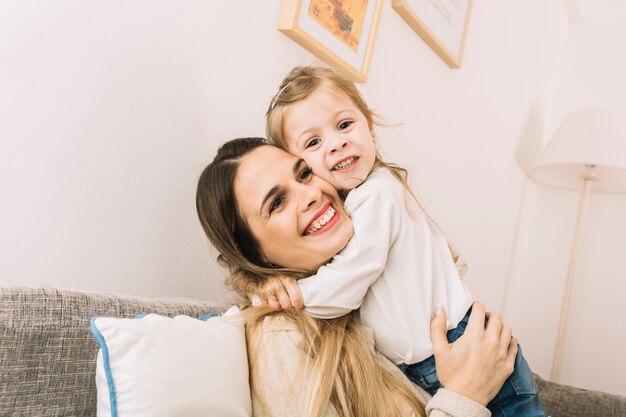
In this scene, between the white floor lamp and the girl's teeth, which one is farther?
the white floor lamp

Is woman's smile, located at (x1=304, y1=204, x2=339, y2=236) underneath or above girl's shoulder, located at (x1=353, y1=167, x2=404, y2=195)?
underneath

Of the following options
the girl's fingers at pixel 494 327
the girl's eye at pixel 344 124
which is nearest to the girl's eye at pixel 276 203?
the girl's eye at pixel 344 124

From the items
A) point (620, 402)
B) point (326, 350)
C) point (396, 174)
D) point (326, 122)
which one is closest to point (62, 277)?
point (326, 350)

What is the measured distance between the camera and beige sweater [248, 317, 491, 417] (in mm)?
1017

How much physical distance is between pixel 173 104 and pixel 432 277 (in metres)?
0.68

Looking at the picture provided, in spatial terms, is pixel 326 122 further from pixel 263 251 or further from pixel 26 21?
pixel 26 21

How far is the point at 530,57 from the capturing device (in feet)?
9.91

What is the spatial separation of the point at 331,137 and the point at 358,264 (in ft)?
1.04

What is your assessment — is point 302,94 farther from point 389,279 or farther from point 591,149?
point 591,149

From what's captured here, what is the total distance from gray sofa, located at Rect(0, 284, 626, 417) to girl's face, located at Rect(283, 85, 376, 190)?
0.51 metres

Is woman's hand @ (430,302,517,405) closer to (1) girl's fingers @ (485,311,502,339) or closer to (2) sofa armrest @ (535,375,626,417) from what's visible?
(1) girl's fingers @ (485,311,502,339)

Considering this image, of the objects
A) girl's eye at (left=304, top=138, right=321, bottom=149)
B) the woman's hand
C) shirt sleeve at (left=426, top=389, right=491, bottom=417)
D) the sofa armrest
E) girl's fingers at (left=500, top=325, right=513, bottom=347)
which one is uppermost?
girl's eye at (left=304, top=138, right=321, bottom=149)

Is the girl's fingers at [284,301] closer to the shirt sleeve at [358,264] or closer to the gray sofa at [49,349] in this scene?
the shirt sleeve at [358,264]

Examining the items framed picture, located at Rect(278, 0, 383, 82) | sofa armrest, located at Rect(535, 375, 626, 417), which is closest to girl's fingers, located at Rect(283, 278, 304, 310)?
framed picture, located at Rect(278, 0, 383, 82)
